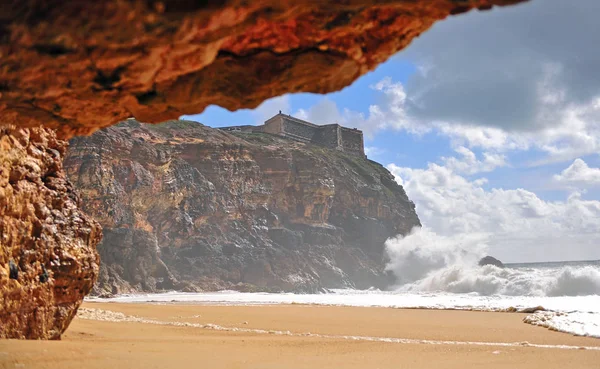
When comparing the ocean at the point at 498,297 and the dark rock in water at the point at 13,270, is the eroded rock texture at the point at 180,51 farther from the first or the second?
the ocean at the point at 498,297

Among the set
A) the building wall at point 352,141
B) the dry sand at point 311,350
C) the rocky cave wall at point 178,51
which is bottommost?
the dry sand at point 311,350

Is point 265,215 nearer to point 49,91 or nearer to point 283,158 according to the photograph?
point 283,158

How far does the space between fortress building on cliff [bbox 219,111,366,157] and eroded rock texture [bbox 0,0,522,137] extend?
63.8 m

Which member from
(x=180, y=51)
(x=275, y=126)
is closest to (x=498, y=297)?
(x=180, y=51)

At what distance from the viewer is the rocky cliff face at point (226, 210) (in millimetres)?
34438

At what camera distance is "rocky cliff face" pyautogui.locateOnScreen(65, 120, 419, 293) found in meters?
34.4

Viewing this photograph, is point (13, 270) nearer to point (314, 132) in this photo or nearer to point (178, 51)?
point (178, 51)

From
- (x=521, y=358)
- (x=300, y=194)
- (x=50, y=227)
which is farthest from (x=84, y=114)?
(x=300, y=194)

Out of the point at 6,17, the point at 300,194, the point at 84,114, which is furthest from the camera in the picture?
the point at 300,194

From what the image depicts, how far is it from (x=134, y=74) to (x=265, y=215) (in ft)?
158

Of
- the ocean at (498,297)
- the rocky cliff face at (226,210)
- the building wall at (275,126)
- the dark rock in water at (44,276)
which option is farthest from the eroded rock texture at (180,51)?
the building wall at (275,126)

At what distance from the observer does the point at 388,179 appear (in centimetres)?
7431

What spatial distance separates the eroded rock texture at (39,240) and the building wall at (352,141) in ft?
223

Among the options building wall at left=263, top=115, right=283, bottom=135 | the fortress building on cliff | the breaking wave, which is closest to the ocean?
the breaking wave
